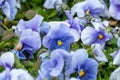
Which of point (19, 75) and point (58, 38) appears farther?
point (58, 38)

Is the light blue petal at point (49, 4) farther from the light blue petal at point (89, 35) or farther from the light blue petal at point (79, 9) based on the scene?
the light blue petal at point (89, 35)

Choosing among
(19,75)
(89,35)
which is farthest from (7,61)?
(89,35)

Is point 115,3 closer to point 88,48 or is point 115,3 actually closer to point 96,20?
point 96,20

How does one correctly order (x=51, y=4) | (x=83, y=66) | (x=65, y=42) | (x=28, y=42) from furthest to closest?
1. (x=51, y=4)
2. (x=28, y=42)
3. (x=65, y=42)
4. (x=83, y=66)

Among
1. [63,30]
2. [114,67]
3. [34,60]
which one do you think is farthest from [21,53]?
[114,67]

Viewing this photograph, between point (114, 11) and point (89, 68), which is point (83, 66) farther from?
point (114, 11)

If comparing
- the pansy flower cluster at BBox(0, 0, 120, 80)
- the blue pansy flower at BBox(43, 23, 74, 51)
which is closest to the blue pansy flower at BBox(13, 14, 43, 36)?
the pansy flower cluster at BBox(0, 0, 120, 80)

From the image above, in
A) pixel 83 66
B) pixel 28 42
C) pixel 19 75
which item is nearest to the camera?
pixel 19 75

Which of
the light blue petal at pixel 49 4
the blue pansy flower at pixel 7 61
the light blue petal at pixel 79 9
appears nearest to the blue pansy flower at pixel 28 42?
the blue pansy flower at pixel 7 61
